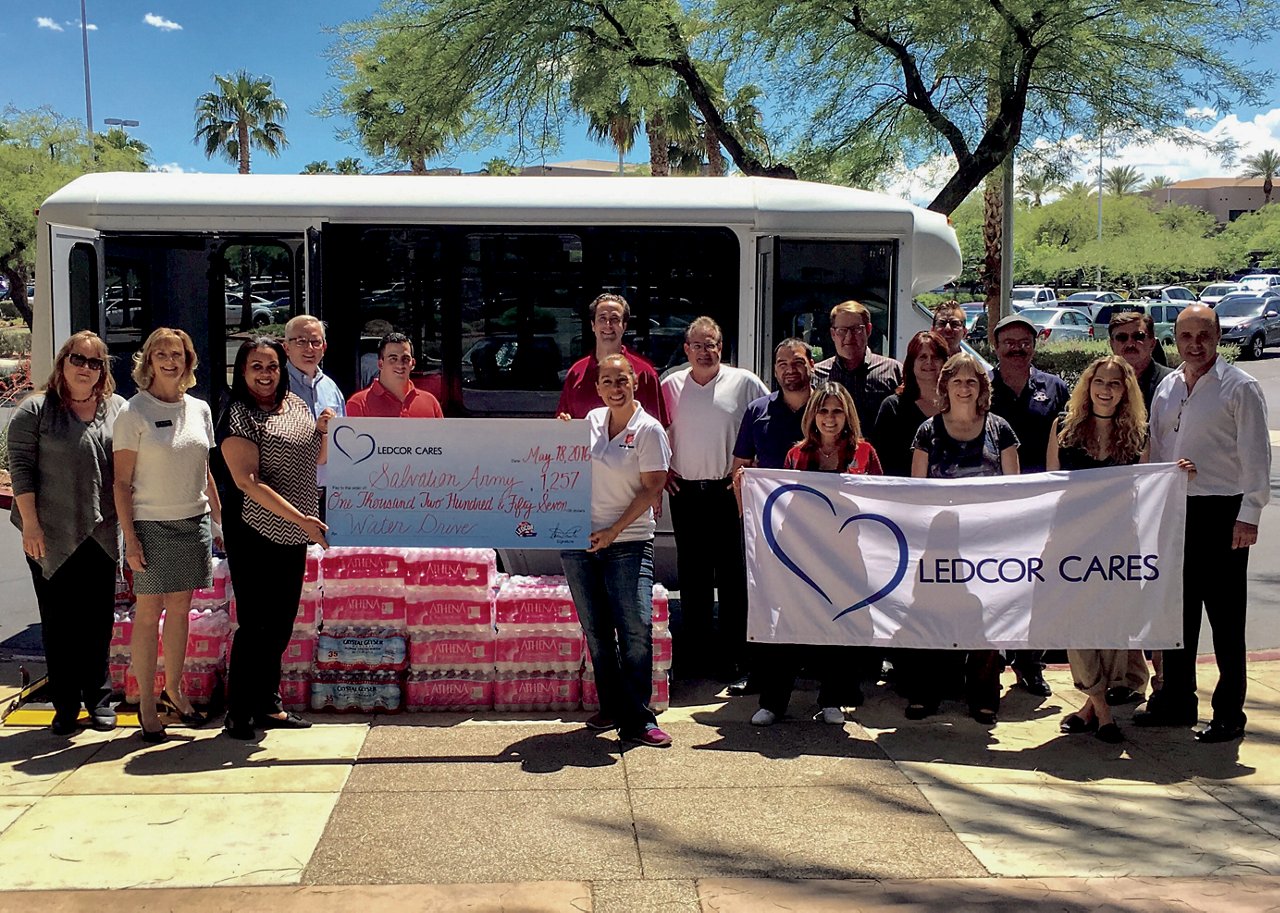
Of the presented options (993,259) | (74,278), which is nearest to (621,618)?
(74,278)

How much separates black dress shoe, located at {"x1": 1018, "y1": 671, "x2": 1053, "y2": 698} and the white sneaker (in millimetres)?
1548

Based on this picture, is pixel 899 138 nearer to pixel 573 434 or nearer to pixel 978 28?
pixel 978 28

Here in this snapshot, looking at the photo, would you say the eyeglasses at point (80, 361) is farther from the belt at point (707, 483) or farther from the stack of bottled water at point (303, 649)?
the belt at point (707, 483)

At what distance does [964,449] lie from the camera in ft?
19.3

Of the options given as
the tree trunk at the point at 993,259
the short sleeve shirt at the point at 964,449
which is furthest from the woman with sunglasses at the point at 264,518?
the tree trunk at the point at 993,259

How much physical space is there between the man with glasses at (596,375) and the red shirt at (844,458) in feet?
2.87

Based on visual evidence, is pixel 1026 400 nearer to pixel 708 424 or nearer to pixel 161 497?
pixel 708 424

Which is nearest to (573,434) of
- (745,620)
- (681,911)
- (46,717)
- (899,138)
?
(745,620)

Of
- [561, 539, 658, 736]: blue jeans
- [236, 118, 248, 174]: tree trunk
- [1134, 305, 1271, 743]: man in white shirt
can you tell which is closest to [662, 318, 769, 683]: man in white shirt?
[561, 539, 658, 736]: blue jeans

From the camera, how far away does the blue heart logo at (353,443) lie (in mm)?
5816

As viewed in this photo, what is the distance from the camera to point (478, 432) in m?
5.89

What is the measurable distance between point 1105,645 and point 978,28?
423 inches

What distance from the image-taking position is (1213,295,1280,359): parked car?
105 feet

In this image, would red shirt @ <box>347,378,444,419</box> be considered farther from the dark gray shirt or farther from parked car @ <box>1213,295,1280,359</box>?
parked car @ <box>1213,295,1280,359</box>
